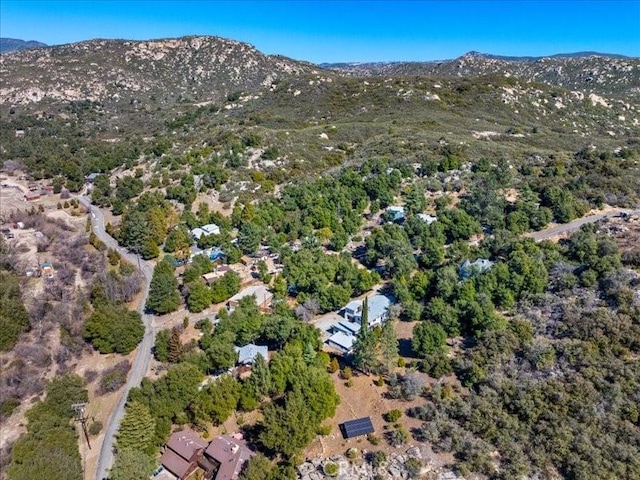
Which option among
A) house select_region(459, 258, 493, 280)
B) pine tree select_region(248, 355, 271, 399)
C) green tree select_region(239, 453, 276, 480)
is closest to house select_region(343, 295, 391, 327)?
house select_region(459, 258, 493, 280)

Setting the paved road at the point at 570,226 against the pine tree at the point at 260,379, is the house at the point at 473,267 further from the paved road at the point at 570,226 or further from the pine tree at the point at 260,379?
the pine tree at the point at 260,379

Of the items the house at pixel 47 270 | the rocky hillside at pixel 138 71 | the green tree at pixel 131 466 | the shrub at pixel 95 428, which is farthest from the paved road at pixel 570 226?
the rocky hillside at pixel 138 71

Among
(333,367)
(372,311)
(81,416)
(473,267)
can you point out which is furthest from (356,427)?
(473,267)

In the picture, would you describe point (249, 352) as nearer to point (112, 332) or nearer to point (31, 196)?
point (112, 332)

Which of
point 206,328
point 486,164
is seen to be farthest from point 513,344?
point 486,164

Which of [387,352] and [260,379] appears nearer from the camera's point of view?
[260,379]

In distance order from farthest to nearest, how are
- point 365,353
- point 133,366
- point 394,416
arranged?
point 133,366 < point 365,353 < point 394,416

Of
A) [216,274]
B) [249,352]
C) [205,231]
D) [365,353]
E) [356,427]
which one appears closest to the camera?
[356,427]
